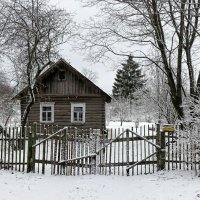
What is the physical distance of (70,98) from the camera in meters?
25.0

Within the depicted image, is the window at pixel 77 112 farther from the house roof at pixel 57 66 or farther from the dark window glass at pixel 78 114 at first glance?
the house roof at pixel 57 66

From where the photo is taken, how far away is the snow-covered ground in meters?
8.77

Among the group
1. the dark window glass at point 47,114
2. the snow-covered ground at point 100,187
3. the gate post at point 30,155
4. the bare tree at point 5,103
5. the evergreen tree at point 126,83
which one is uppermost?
the evergreen tree at point 126,83

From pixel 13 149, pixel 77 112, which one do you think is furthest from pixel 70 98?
pixel 13 149

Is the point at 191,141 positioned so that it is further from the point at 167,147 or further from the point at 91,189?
the point at 91,189

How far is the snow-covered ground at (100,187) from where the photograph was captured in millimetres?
8770

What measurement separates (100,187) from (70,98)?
15.5m

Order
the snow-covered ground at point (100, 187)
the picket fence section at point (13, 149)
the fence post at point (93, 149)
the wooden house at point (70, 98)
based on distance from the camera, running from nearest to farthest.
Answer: the snow-covered ground at point (100, 187) < the picket fence section at point (13, 149) < the fence post at point (93, 149) < the wooden house at point (70, 98)

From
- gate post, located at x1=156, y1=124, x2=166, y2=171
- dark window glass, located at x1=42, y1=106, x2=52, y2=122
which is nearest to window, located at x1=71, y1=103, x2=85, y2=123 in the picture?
dark window glass, located at x1=42, y1=106, x2=52, y2=122

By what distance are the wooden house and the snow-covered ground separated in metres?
13.5

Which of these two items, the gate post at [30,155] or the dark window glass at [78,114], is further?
the dark window glass at [78,114]

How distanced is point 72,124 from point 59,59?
4998 mm

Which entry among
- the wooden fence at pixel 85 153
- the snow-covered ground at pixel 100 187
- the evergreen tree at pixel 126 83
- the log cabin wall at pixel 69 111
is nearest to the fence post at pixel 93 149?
the wooden fence at pixel 85 153

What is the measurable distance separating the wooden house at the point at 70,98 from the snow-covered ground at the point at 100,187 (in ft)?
44.2
